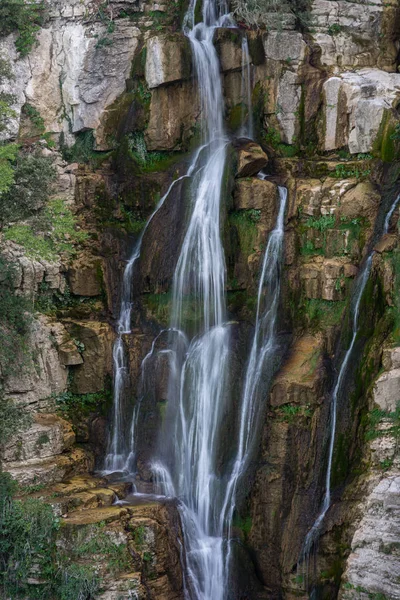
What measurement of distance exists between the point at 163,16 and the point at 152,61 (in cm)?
164

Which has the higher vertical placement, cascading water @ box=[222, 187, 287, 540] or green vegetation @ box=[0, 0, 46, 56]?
green vegetation @ box=[0, 0, 46, 56]

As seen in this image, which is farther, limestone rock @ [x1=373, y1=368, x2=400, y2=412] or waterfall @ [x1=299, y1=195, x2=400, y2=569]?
waterfall @ [x1=299, y1=195, x2=400, y2=569]

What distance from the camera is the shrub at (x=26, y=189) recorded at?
15180 millimetres

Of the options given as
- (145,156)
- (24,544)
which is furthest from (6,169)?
(24,544)

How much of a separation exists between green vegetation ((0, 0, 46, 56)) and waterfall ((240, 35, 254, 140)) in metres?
5.28

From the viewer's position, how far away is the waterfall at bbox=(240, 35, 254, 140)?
18.3 metres

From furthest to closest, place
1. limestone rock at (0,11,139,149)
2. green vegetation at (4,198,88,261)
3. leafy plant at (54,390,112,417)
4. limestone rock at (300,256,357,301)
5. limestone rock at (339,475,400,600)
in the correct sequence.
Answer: limestone rock at (0,11,139,149) → leafy plant at (54,390,112,417) → limestone rock at (300,256,357,301) → green vegetation at (4,198,88,261) → limestone rock at (339,475,400,600)

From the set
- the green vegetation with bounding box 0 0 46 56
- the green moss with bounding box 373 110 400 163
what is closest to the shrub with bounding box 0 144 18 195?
the green vegetation with bounding box 0 0 46 56

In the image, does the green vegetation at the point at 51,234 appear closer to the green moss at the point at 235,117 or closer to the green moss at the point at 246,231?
the green moss at the point at 246,231

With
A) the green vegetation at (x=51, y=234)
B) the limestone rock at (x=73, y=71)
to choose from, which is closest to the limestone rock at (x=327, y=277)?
the green vegetation at (x=51, y=234)

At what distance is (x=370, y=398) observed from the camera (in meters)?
13.1

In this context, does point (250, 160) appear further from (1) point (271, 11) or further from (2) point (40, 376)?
(2) point (40, 376)

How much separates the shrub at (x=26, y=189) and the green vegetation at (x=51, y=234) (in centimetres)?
24

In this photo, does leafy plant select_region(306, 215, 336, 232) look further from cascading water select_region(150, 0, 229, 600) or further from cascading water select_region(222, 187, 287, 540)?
cascading water select_region(150, 0, 229, 600)
